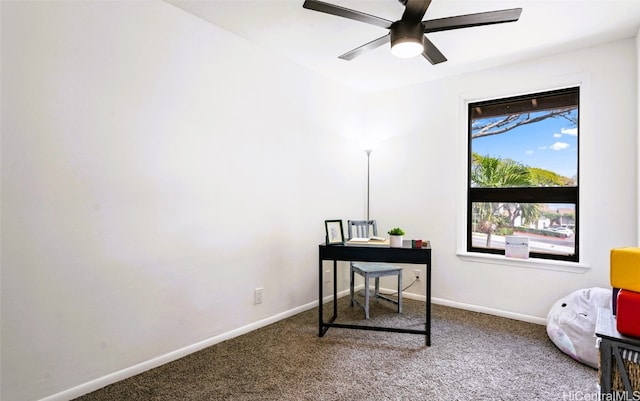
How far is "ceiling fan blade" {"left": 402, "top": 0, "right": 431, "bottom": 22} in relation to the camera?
5.82 feet

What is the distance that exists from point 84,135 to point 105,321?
3.56ft

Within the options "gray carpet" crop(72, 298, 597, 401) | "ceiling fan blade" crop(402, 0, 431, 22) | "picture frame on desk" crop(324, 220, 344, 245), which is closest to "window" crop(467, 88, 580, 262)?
"gray carpet" crop(72, 298, 597, 401)

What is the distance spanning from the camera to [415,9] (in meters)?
1.84

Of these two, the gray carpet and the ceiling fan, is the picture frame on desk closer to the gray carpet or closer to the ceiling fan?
the gray carpet

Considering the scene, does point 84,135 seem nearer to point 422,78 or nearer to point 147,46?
point 147,46

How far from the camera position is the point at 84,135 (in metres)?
1.89

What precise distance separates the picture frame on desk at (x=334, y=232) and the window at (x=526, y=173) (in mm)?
1491

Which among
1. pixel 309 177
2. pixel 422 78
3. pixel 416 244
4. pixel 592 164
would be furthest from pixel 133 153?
pixel 592 164

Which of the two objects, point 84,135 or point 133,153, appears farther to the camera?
point 133,153

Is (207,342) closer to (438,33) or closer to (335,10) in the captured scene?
(335,10)

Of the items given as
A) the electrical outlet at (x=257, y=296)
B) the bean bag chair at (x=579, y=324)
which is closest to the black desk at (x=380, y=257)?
the electrical outlet at (x=257, y=296)

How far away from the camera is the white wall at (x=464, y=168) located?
8.71ft

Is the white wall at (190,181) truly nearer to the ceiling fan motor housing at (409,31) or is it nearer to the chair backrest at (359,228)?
the chair backrest at (359,228)

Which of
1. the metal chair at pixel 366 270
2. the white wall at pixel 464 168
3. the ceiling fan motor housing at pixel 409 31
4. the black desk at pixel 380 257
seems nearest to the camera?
the ceiling fan motor housing at pixel 409 31
